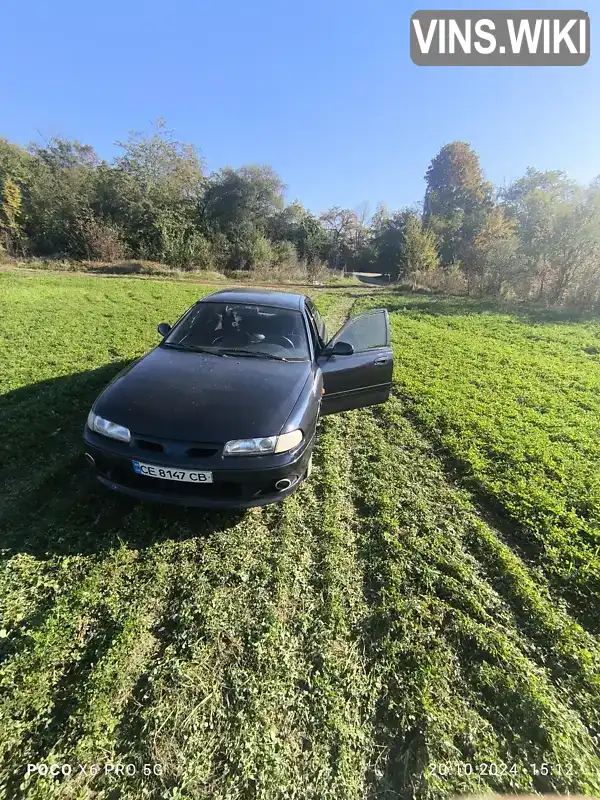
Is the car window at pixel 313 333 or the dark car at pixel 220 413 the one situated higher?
the car window at pixel 313 333

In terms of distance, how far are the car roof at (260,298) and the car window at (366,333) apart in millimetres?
677

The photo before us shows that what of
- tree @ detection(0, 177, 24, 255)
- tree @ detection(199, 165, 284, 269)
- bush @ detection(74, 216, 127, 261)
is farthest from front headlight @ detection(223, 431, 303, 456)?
tree @ detection(0, 177, 24, 255)

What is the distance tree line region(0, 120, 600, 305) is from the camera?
13.8 meters

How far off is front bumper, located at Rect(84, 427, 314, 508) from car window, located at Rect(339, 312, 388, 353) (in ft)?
6.46

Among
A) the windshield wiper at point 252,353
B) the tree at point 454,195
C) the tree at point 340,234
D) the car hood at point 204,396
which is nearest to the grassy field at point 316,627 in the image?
the car hood at point 204,396

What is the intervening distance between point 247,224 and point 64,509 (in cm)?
2700

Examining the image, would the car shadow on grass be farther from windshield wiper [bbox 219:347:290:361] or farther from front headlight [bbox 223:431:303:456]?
windshield wiper [bbox 219:347:290:361]

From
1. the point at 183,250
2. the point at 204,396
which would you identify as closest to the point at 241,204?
the point at 183,250

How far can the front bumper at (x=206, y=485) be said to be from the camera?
2354mm

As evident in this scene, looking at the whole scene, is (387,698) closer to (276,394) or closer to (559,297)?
(276,394)

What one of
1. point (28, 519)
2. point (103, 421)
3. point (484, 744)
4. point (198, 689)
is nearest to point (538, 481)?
point (484, 744)

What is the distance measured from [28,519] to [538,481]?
164 inches

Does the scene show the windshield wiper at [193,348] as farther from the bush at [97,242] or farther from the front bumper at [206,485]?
the bush at [97,242]

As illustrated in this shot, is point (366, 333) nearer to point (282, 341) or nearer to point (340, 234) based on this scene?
point (282, 341)
